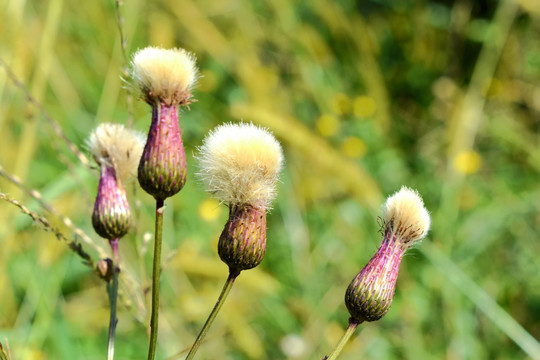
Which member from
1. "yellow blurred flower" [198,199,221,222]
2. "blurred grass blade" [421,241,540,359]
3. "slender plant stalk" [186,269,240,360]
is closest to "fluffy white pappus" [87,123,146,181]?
"slender plant stalk" [186,269,240,360]

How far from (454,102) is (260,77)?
0.79 metres

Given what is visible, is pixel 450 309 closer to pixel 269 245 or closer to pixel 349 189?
pixel 349 189

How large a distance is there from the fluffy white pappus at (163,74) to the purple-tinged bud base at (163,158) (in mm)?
17

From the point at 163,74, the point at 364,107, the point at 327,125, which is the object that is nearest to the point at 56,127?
the point at 163,74

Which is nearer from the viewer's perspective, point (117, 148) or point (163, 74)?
point (163, 74)

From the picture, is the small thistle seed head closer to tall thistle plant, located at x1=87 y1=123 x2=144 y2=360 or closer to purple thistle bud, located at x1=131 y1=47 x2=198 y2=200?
tall thistle plant, located at x1=87 y1=123 x2=144 y2=360

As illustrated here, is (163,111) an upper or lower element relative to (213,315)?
upper

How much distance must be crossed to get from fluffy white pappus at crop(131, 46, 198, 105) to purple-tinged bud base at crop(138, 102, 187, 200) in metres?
0.02

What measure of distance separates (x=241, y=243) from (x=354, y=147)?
2.17 metres

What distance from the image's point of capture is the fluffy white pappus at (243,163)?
0.75 meters

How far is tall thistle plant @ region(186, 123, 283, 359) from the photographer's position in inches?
29.6

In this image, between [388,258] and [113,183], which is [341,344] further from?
[113,183]

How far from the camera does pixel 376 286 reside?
2.52 ft

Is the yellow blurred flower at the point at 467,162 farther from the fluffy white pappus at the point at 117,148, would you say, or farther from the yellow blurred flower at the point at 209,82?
the fluffy white pappus at the point at 117,148
